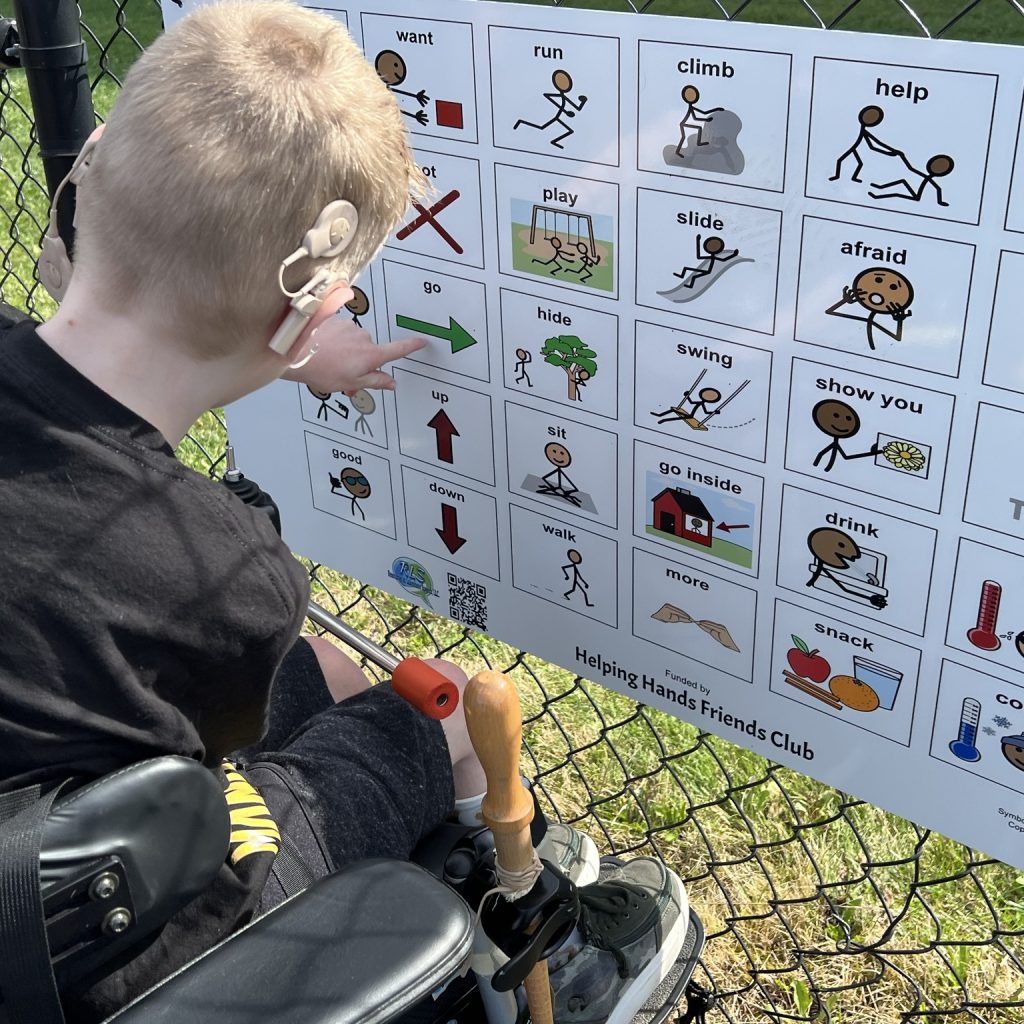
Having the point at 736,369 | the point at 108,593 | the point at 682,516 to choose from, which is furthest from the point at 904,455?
the point at 108,593

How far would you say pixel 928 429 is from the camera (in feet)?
4.11

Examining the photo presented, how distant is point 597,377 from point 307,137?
0.49m

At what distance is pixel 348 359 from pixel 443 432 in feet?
0.53

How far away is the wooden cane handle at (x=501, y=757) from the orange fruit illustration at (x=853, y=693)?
1.25 feet

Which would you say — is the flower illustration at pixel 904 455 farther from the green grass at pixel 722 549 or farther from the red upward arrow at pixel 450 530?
the red upward arrow at pixel 450 530

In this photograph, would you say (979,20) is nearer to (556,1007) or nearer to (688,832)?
(688,832)

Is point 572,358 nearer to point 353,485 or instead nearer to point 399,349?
point 399,349

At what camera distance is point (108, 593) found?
115cm

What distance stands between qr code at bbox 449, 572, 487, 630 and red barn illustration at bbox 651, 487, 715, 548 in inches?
14.8

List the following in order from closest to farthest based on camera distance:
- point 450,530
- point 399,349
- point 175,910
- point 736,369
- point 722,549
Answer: point 175,910 < point 736,369 < point 722,549 < point 399,349 < point 450,530

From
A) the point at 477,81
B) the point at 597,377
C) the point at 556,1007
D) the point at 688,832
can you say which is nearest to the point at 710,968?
the point at 688,832

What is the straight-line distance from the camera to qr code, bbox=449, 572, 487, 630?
6.05 ft

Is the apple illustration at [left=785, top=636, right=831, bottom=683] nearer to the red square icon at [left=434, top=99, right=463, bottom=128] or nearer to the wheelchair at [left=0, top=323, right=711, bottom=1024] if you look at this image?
the wheelchair at [left=0, top=323, right=711, bottom=1024]

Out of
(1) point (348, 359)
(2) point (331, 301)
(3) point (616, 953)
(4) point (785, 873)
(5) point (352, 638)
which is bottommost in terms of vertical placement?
(4) point (785, 873)
